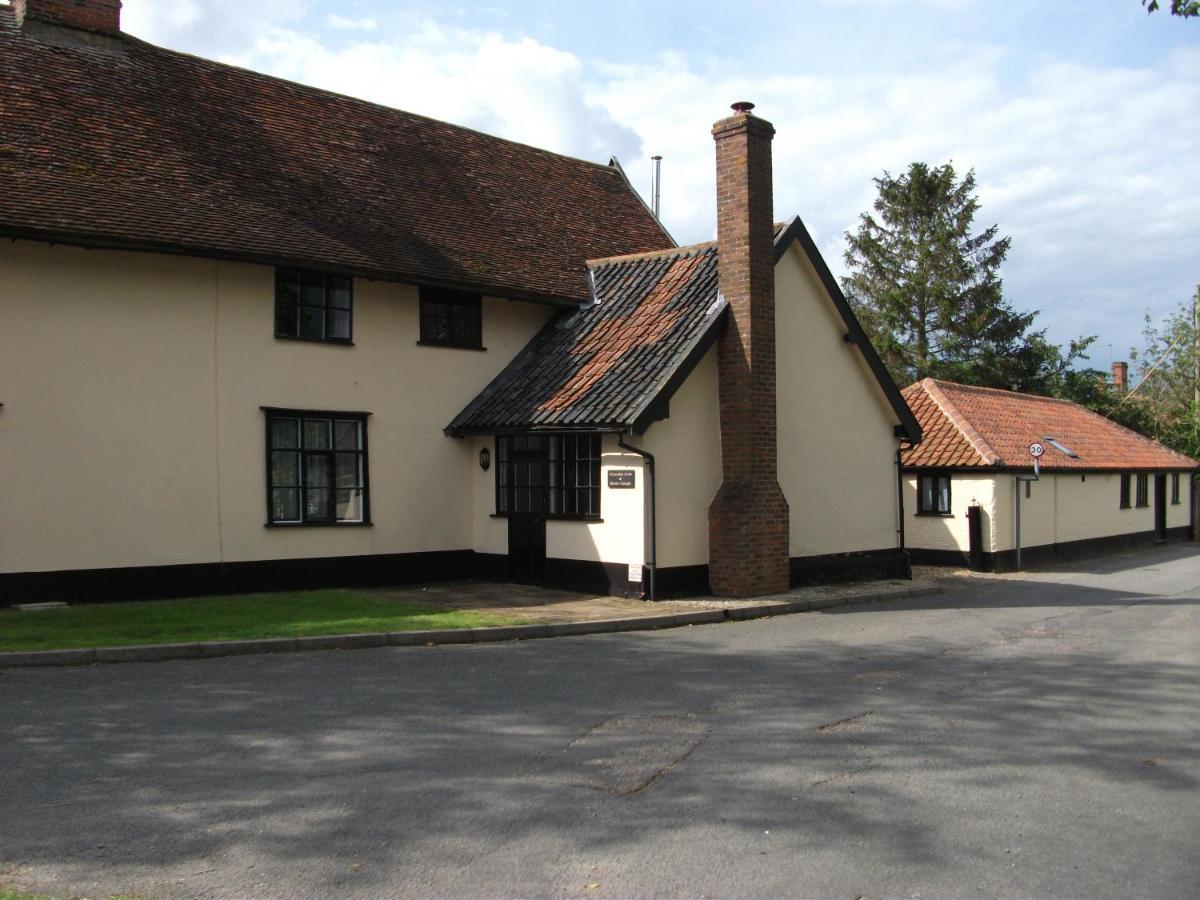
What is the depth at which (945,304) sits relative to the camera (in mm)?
43688

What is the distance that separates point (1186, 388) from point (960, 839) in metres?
42.5

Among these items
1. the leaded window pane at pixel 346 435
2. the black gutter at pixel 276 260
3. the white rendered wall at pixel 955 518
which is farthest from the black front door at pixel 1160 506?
the leaded window pane at pixel 346 435

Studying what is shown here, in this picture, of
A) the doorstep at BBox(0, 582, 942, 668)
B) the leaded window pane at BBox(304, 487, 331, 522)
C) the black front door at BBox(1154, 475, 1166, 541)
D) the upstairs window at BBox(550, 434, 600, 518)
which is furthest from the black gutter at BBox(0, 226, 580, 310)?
the black front door at BBox(1154, 475, 1166, 541)

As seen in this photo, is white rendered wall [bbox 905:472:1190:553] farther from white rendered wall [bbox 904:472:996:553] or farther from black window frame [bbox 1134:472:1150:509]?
black window frame [bbox 1134:472:1150:509]

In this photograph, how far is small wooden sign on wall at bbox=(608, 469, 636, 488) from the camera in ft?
50.8

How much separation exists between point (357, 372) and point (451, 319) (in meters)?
2.20

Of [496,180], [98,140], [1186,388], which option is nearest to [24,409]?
[98,140]

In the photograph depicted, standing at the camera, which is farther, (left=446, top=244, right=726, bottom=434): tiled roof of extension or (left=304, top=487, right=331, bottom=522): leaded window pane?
(left=304, top=487, right=331, bottom=522): leaded window pane

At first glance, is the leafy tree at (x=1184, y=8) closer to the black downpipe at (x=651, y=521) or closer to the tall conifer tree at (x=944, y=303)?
the black downpipe at (x=651, y=521)

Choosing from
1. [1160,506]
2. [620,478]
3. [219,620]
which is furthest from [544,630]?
[1160,506]

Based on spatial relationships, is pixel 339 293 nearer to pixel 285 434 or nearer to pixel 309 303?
pixel 309 303

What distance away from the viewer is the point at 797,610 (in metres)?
15.4

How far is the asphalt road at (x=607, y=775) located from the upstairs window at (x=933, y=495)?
1299 cm

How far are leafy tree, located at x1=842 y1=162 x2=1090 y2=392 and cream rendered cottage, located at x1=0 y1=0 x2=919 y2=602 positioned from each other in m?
25.9
